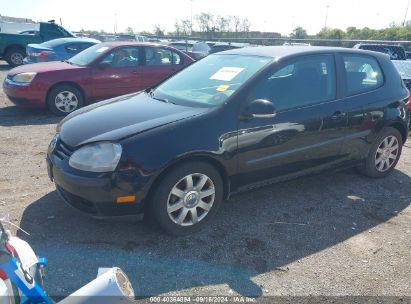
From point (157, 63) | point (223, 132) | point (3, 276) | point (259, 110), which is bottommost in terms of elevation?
point (3, 276)

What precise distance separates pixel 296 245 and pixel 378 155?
2.12 metres

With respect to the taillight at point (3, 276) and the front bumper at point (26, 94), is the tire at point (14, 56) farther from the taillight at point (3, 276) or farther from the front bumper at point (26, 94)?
the taillight at point (3, 276)

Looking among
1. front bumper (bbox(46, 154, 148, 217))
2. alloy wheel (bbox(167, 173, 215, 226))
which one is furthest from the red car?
alloy wheel (bbox(167, 173, 215, 226))

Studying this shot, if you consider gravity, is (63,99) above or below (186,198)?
above

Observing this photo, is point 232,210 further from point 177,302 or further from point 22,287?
point 22,287

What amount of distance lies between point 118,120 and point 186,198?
93cm

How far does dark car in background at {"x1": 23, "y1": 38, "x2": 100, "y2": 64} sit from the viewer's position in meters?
10.7

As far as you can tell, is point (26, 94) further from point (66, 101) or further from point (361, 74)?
point (361, 74)

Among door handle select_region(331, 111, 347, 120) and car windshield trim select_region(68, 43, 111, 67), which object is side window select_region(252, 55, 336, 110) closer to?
door handle select_region(331, 111, 347, 120)

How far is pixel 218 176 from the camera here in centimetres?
345

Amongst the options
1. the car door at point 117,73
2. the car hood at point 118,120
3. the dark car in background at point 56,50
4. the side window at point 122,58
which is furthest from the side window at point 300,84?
the dark car in background at point 56,50

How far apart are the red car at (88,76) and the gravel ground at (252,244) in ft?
10.6

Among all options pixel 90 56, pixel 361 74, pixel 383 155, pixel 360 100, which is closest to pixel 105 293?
pixel 360 100

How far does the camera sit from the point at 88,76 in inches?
303
